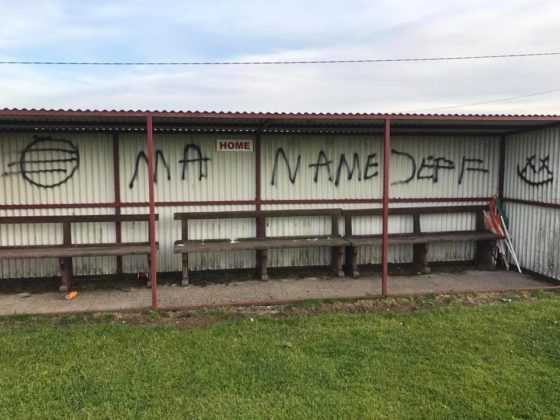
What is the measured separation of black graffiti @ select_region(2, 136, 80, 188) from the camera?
695 centimetres

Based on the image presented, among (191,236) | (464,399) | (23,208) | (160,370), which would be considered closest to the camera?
(464,399)

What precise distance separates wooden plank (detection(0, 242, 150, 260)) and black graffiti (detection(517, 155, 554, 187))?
608cm

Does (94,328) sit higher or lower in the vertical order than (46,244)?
lower

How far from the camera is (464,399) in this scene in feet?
11.4

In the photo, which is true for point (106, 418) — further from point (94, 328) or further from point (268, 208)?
point (268, 208)

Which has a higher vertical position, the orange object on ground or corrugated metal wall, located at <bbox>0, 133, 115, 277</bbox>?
corrugated metal wall, located at <bbox>0, 133, 115, 277</bbox>

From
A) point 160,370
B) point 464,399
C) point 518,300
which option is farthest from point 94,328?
point 518,300

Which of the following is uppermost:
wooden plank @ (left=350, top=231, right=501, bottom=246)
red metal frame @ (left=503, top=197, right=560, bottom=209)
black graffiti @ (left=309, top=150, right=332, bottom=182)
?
black graffiti @ (left=309, top=150, right=332, bottom=182)

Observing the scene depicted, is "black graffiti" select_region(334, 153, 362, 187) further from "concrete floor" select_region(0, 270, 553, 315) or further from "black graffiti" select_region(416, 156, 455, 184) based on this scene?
"concrete floor" select_region(0, 270, 553, 315)

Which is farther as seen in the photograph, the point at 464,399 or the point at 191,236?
the point at 191,236

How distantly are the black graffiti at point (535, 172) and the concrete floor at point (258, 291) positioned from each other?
5.02ft

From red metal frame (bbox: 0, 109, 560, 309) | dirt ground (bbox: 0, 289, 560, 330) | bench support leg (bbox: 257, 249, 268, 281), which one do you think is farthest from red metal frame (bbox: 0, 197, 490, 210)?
dirt ground (bbox: 0, 289, 560, 330)

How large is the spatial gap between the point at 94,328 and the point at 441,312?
402cm

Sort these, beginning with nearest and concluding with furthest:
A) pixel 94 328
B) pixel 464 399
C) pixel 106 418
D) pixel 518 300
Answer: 1. pixel 106 418
2. pixel 464 399
3. pixel 94 328
4. pixel 518 300
